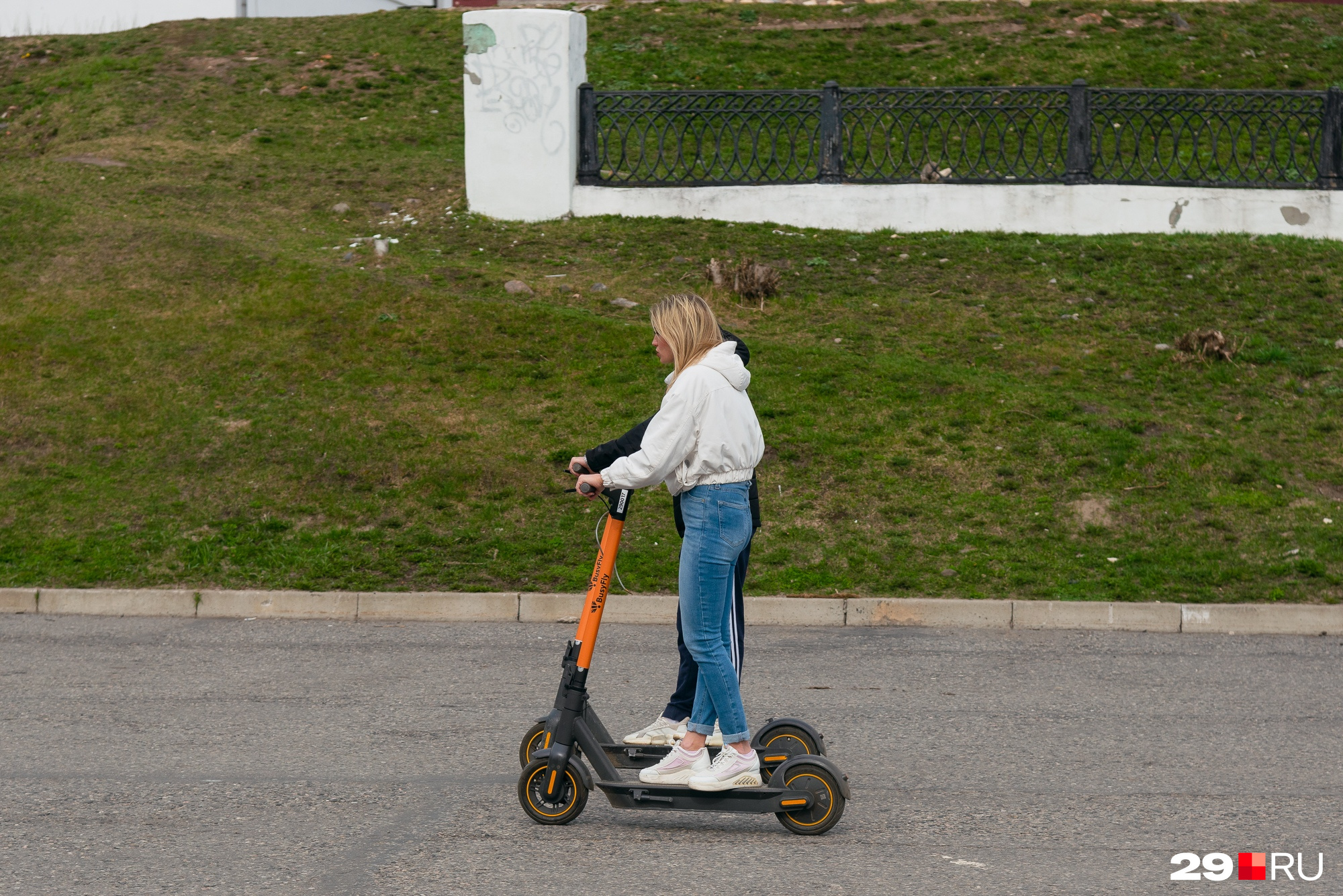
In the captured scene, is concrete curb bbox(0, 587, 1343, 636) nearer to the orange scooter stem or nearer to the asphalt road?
the asphalt road

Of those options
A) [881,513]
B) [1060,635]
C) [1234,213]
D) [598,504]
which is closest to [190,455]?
[598,504]

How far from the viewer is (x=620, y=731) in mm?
6180

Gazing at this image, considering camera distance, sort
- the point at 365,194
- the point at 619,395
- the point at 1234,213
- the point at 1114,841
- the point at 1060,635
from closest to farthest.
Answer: the point at 1114,841
the point at 1060,635
the point at 619,395
the point at 1234,213
the point at 365,194

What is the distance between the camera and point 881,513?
395 inches

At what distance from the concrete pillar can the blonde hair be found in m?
11.9

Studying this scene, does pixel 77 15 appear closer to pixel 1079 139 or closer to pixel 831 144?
pixel 831 144

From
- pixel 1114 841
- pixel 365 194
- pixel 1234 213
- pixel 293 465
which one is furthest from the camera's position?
pixel 365 194

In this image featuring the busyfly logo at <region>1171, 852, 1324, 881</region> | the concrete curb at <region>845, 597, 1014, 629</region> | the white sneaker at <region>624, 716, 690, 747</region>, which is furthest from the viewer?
the concrete curb at <region>845, 597, 1014, 629</region>

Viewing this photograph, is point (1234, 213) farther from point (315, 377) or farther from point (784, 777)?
point (784, 777)

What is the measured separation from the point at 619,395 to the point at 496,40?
6.62 m

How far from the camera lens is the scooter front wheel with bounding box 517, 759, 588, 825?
491 cm

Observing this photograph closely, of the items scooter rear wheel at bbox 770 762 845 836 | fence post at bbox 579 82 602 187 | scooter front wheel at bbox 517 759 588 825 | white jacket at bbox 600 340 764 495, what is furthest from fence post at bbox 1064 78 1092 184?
scooter front wheel at bbox 517 759 588 825

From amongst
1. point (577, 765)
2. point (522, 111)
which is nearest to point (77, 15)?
point (522, 111)

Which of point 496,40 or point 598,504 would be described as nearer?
point 598,504
